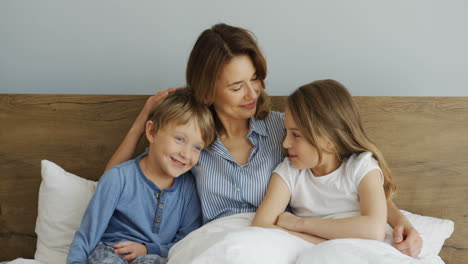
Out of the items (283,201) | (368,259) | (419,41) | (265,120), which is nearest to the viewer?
(368,259)


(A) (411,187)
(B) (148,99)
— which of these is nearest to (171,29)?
(B) (148,99)

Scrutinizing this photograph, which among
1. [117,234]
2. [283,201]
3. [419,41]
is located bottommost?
[117,234]

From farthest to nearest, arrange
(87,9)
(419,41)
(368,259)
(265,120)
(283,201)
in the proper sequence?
1. (87,9)
2. (419,41)
3. (265,120)
4. (283,201)
5. (368,259)

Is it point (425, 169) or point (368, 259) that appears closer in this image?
point (368, 259)

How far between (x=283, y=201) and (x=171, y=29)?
2.87 ft

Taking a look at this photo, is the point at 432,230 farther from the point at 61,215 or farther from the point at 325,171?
the point at 61,215

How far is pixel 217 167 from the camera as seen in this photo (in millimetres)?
1416

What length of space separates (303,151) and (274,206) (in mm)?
189

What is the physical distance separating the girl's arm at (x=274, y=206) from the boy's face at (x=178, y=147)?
26 centimetres

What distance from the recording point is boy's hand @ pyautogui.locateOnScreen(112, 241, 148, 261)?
1.31 m

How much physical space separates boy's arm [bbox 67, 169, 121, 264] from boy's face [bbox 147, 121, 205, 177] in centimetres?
16

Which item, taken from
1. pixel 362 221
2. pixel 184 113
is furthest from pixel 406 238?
pixel 184 113

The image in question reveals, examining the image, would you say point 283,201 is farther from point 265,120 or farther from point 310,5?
point 310,5

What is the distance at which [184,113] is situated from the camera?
4.48ft
